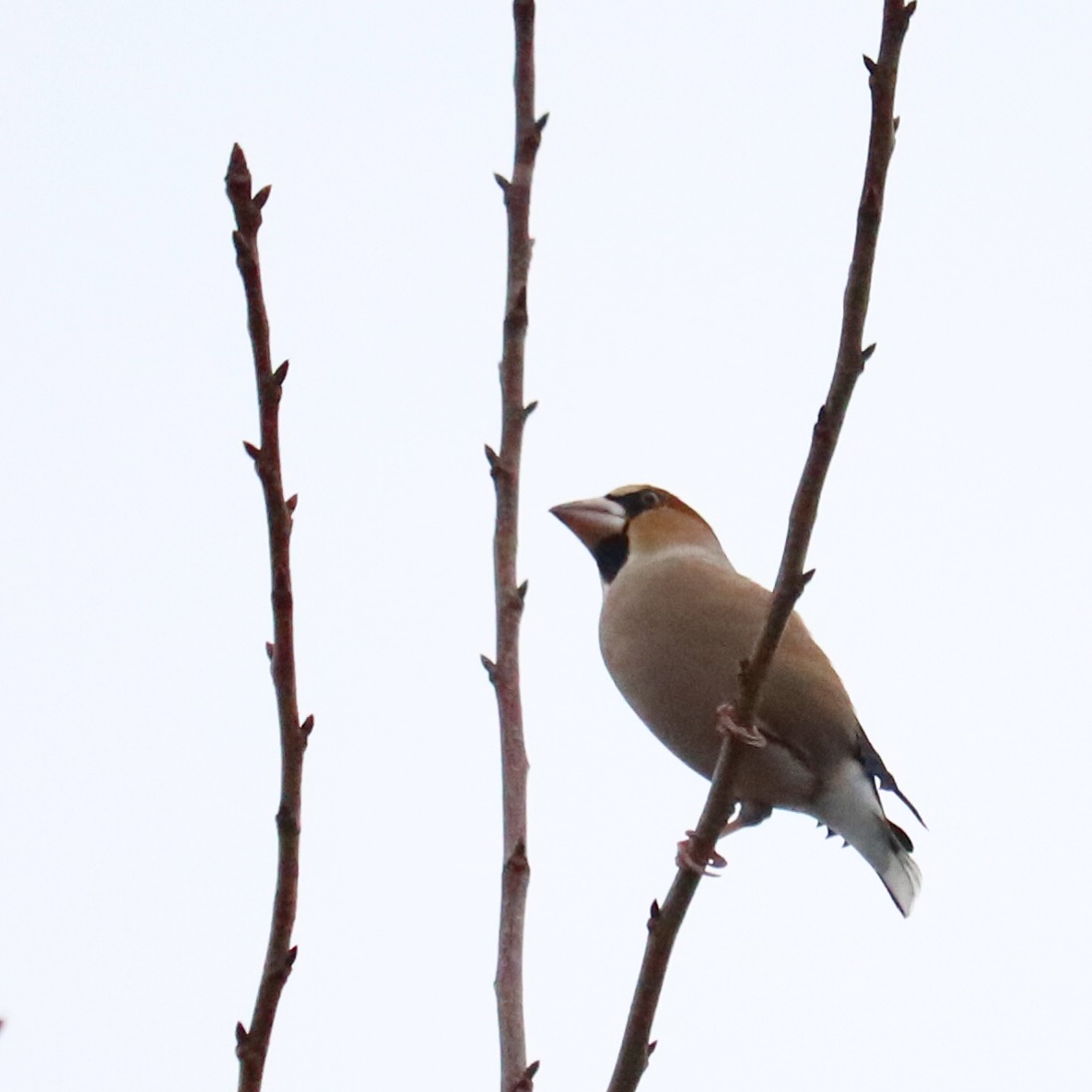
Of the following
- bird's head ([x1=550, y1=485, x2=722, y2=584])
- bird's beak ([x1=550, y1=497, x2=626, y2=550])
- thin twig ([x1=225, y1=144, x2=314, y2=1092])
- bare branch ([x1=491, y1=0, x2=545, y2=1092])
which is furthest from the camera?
bird's beak ([x1=550, y1=497, x2=626, y2=550])

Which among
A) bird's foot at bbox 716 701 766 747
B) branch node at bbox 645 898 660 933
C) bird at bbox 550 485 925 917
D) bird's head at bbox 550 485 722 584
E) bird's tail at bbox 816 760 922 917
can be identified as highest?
bird's head at bbox 550 485 722 584

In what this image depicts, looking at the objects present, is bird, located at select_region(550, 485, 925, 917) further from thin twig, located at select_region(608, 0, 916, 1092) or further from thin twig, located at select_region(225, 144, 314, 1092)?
thin twig, located at select_region(225, 144, 314, 1092)

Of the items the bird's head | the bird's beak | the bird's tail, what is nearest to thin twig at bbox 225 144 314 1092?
the bird's tail

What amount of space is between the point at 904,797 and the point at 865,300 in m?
2.29

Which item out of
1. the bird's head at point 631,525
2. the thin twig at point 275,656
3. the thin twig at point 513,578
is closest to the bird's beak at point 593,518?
the bird's head at point 631,525

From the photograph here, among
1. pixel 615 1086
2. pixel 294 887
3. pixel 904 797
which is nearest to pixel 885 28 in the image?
pixel 294 887

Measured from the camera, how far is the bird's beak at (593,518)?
4852 mm

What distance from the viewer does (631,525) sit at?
4.79 m

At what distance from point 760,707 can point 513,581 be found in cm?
163

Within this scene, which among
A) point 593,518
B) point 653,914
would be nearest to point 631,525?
point 593,518

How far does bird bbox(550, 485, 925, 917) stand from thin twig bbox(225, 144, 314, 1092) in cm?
222

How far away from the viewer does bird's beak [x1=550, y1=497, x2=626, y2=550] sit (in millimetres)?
4852

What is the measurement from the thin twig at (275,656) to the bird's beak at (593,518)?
3285mm

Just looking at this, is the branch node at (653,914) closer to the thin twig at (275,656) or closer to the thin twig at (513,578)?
the thin twig at (513,578)
